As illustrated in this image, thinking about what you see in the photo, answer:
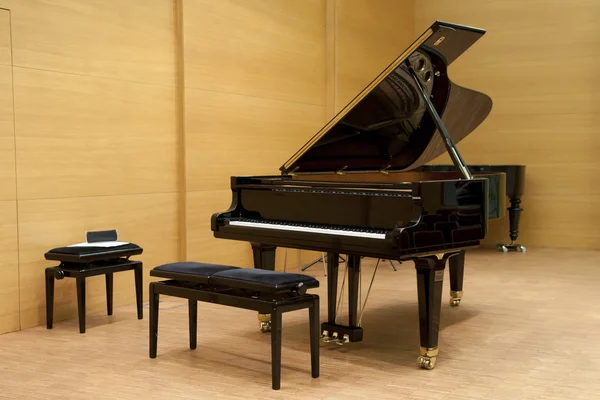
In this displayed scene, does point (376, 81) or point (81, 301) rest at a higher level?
point (376, 81)

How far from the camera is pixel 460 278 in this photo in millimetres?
5410

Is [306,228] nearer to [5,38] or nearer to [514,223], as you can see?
[5,38]

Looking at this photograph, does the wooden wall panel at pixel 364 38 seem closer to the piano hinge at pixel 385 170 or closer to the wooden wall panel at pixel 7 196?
the piano hinge at pixel 385 170

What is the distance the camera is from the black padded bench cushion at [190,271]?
12.5 feet

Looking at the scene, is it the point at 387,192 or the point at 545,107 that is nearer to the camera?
the point at 387,192

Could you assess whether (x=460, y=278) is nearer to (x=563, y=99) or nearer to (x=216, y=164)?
(x=216, y=164)

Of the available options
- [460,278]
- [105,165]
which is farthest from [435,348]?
[105,165]

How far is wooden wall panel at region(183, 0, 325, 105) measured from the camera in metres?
6.04

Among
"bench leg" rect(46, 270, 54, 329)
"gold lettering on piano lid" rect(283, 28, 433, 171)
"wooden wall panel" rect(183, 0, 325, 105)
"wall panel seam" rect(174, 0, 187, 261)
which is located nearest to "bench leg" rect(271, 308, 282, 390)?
"gold lettering on piano lid" rect(283, 28, 433, 171)

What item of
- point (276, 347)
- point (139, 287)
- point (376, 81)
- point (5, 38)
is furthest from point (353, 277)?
point (5, 38)

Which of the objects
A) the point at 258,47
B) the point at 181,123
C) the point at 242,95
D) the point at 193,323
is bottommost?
the point at 193,323

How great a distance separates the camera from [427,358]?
3807 mm

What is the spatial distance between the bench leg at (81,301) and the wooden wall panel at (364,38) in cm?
388

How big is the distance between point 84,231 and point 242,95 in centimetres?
204
